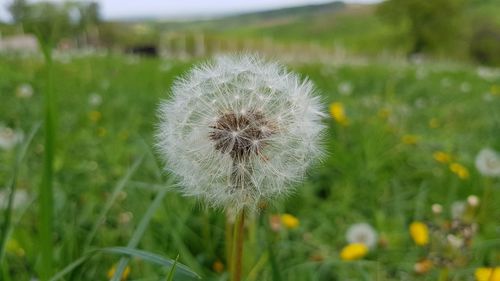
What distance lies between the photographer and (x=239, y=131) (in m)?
0.90

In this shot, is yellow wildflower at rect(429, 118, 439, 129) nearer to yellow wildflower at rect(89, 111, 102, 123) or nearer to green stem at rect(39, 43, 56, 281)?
yellow wildflower at rect(89, 111, 102, 123)

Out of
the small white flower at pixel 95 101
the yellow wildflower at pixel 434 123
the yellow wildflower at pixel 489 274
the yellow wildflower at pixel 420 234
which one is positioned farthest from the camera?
the small white flower at pixel 95 101

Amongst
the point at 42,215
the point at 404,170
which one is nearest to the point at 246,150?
the point at 42,215

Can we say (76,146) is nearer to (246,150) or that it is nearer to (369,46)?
(246,150)

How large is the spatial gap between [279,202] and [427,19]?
42976mm

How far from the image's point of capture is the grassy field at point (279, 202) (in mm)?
1529

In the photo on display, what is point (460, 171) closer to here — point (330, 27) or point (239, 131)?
point (239, 131)

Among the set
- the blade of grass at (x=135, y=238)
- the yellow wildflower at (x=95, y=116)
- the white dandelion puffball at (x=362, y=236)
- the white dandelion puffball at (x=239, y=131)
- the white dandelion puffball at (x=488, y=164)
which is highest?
the white dandelion puffball at (x=239, y=131)

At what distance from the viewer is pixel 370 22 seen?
200 ft

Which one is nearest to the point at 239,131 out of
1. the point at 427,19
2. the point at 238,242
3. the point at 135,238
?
the point at 238,242

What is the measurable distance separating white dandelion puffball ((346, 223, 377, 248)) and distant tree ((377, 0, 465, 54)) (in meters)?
41.8

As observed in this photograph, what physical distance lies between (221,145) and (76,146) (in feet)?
7.35

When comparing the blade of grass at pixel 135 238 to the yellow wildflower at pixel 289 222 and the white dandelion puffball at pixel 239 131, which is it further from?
the yellow wildflower at pixel 289 222

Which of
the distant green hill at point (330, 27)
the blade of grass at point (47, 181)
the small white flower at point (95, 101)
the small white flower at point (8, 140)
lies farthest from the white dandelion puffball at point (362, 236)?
the distant green hill at point (330, 27)
